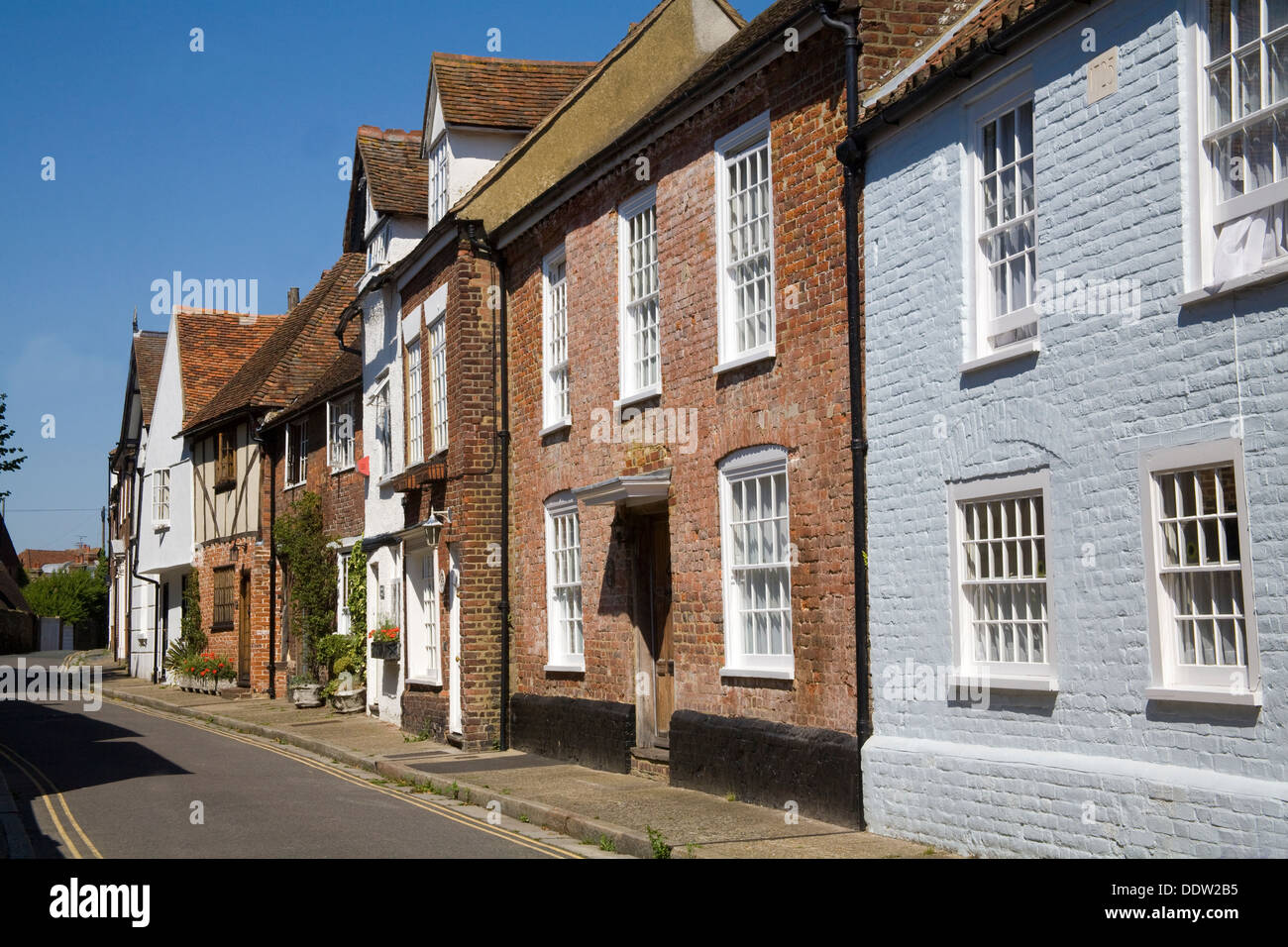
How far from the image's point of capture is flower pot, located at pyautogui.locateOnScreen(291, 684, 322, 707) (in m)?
25.2

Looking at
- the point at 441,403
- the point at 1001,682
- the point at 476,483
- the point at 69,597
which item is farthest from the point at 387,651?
the point at 69,597

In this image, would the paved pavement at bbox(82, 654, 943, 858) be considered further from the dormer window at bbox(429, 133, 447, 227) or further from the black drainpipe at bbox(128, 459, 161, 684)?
the black drainpipe at bbox(128, 459, 161, 684)

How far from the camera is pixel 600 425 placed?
15531 millimetres

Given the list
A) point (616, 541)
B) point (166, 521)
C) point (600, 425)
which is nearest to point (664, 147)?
point (600, 425)

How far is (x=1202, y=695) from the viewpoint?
749 cm

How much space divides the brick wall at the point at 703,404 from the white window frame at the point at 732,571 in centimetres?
11

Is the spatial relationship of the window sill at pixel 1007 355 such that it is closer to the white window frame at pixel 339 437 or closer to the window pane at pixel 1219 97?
the window pane at pixel 1219 97

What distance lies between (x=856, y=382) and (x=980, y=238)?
5.38 ft

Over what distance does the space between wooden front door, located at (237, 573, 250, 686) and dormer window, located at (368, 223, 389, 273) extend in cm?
1000

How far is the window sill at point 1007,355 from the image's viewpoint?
9.05 m

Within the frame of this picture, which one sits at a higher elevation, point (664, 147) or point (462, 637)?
point (664, 147)

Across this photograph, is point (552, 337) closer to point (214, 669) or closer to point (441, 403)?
point (441, 403)

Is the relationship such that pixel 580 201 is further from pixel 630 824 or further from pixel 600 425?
pixel 630 824

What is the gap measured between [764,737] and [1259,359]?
19.4 feet
